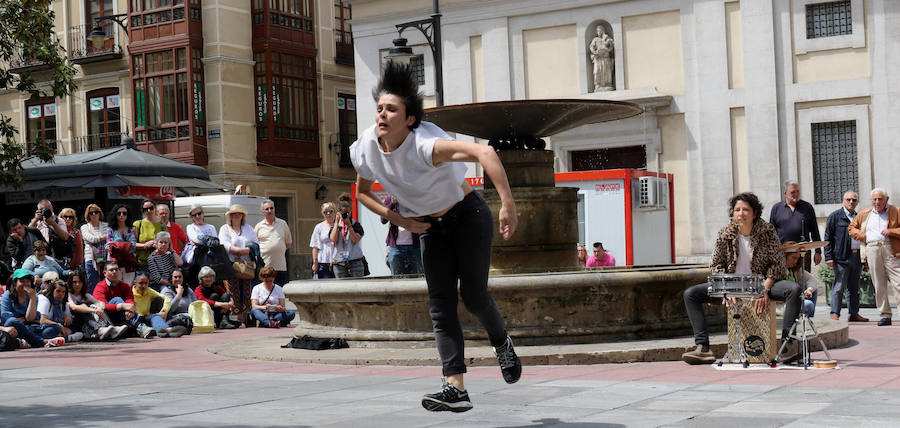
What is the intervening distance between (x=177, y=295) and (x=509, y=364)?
1010 centimetres

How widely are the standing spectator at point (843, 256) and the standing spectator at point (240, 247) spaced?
770 cm

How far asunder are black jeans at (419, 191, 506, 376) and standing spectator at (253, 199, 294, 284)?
11.5 m

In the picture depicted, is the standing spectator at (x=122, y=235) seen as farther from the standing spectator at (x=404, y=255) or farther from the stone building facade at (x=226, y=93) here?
the stone building facade at (x=226, y=93)

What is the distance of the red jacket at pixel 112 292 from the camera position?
1448cm

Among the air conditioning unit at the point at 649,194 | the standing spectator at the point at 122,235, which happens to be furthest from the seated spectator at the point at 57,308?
the air conditioning unit at the point at 649,194

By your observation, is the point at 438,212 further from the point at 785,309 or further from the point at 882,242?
the point at 882,242

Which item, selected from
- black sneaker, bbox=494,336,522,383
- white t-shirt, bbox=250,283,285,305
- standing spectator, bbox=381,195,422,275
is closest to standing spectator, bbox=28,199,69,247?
white t-shirt, bbox=250,283,285,305

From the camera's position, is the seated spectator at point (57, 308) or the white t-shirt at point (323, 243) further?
the white t-shirt at point (323, 243)

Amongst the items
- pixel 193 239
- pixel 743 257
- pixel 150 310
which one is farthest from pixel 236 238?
pixel 743 257

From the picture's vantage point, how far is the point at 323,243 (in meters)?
16.5

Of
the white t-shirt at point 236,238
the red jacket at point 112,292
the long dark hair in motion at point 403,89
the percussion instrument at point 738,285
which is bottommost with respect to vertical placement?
the red jacket at point 112,292

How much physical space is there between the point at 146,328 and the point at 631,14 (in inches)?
605

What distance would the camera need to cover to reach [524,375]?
8039 millimetres

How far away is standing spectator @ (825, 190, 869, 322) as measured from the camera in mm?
14555
